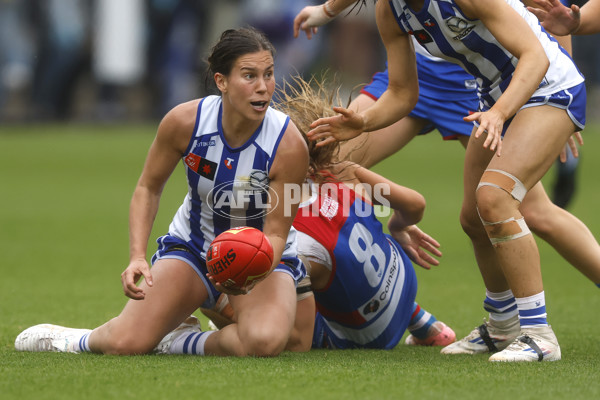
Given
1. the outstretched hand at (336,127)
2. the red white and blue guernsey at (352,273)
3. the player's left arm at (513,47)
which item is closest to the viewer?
the player's left arm at (513,47)

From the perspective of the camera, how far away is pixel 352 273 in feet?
15.2

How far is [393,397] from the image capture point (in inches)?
132

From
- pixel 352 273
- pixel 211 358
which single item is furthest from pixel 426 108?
pixel 211 358

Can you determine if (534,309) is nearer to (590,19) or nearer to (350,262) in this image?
(350,262)

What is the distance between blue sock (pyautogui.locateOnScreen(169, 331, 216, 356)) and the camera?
4.34 m

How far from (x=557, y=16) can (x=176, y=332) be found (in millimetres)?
2229

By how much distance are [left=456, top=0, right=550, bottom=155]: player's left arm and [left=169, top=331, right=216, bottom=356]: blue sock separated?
4.96 ft

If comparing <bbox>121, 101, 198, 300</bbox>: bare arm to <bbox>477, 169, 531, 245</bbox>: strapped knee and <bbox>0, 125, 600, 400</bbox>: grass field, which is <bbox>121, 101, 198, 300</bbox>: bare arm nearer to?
<bbox>0, 125, 600, 400</bbox>: grass field

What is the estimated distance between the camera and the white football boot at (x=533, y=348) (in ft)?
13.1

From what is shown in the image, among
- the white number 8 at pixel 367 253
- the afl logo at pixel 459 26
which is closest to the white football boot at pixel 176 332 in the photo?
the white number 8 at pixel 367 253

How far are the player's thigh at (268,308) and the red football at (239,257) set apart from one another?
19 cm

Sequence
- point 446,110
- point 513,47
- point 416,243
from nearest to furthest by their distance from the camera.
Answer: point 513,47 < point 416,243 < point 446,110

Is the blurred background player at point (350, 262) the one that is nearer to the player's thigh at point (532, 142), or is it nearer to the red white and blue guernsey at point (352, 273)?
the red white and blue guernsey at point (352, 273)

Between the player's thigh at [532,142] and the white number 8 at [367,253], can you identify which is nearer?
the player's thigh at [532,142]
